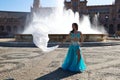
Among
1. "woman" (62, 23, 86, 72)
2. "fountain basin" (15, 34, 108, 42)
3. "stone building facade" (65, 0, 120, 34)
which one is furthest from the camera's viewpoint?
"stone building facade" (65, 0, 120, 34)

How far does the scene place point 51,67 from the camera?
9.41m

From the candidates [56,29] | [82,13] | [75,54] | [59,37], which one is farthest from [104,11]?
[75,54]

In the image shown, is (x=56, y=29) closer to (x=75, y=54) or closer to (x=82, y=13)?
(x=75, y=54)

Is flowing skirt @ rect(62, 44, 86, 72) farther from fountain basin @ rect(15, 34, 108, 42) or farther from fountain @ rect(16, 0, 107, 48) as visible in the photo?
fountain basin @ rect(15, 34, 108, 42)

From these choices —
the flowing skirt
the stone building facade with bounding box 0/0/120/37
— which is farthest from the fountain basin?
the stone building facade with bounding box 0/0/120/37

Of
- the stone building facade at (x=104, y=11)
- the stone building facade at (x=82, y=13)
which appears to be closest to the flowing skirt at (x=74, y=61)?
the stone building facade at (x=82, y=13)

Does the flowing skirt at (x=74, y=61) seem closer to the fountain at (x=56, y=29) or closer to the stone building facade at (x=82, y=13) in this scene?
the fountain at (x=56, y=29)

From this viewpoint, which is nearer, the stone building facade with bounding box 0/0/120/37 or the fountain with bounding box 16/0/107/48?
the fountain with bounding box 16/0/107/48

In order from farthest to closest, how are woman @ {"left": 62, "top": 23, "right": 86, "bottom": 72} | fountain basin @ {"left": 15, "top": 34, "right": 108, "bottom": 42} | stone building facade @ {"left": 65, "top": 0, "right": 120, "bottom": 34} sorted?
stone building facade @ {"left": 65, "top": 0, "right": 120, "bottom": 34}
fountain basin @ {"left": 15, "top": 34, "right": 108, "bottom": 42}
woman @ {"left": 62, "top": 23, "right": 86, "bottom": 72}

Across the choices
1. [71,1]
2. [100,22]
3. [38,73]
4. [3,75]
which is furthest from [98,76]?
[71,1]

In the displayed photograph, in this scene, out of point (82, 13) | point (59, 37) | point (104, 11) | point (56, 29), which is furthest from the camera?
point (82, 13)

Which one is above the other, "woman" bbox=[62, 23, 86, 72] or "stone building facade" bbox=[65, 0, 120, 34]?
"stone building facade" bbox=[65, 0, 120, 34]

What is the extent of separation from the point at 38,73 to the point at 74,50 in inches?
65.0

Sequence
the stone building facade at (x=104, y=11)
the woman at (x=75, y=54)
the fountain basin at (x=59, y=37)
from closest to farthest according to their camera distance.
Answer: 1. the woman at (x=75, y=54)
2. the fountain basin at (x=59, y=37)
3. the stone building facade at (x=104, y=11)
